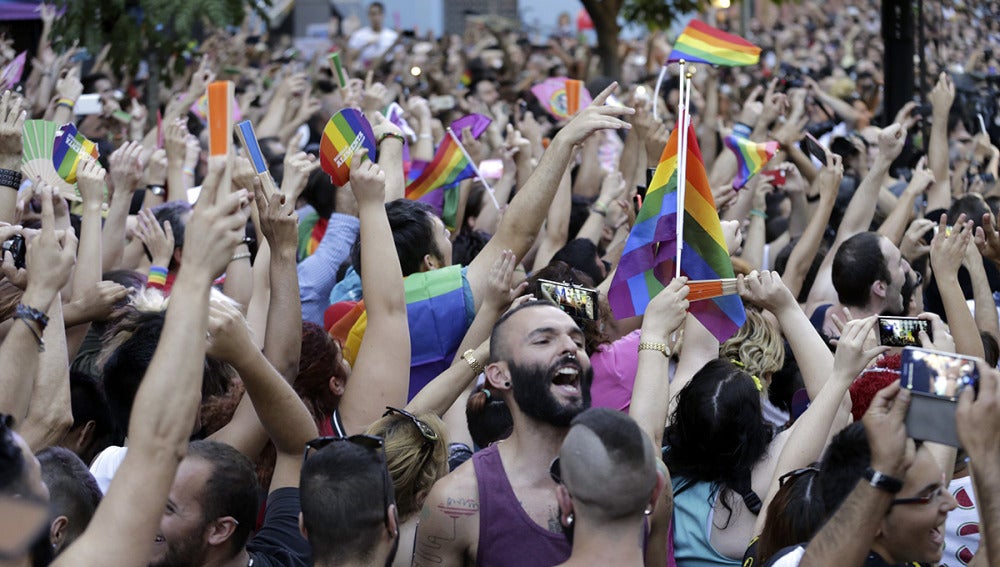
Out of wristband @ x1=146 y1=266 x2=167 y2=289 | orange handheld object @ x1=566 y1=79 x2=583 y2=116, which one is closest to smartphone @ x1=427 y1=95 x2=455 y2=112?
orange handheld object @ x1=566 y1=79 x2=583 y2=116

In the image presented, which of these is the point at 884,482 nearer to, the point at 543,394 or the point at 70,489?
the point at 543,394

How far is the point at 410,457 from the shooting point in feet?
12.0

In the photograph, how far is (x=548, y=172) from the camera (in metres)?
4.79

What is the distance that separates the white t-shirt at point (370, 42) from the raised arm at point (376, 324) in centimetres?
1120

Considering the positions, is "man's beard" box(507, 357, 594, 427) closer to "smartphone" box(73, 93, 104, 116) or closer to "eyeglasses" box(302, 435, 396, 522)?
"eyeglasses" box(302, 435, 396, 522)

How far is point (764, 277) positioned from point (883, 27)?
21.8 ft

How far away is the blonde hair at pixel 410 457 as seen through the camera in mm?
3645

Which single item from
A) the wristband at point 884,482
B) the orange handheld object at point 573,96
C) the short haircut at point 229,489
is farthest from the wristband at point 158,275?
the orange handheld object at point 573,96

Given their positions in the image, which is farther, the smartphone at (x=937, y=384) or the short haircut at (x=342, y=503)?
the short haircut at (x=342, y=503)

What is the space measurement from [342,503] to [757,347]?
2.56 meters

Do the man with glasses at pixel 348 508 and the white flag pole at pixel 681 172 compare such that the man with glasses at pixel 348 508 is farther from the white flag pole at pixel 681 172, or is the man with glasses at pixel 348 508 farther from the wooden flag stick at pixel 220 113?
the white flag pole at pixel 681 172

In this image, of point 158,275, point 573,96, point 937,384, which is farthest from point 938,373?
point 573,96

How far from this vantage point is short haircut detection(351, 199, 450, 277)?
16.8 feet

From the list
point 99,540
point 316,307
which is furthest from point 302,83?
point 99,540
